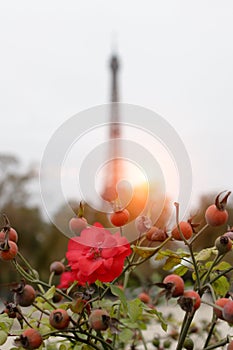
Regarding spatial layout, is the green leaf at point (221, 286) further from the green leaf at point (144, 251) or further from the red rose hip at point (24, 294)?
the red rose hip at point (24, 294)

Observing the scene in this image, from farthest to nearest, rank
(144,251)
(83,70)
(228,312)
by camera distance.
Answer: (83,70) → (144,251) → (228,312)

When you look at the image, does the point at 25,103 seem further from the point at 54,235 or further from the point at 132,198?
the point at 132,198

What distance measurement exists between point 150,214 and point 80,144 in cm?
10

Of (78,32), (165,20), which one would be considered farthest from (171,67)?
(78,32)

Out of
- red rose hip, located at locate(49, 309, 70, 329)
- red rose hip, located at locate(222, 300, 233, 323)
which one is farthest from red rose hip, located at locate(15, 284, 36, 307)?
red rose hip, located at locate(222, 300, 233, 323)

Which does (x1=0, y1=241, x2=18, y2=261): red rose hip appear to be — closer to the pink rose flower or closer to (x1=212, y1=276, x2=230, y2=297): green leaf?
the pink rose flower

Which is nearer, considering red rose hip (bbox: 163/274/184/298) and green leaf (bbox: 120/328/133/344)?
red rose hip (bbox: 163/274/184/298)

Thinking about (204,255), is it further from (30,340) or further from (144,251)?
(30,340)

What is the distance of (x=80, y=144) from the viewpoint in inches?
24.6

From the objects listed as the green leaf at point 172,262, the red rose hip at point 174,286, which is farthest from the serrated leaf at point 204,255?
the red rose hip at point 174,286

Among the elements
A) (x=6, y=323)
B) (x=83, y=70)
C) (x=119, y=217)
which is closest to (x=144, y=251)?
(x=119, y=217)

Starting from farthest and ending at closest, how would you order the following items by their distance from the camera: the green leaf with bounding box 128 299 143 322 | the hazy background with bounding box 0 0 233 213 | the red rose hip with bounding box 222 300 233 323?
the hazy background with bounding box 0 0 233 213 → the green leaf with bounding box 128 299 143 322 → the red rose hip with bounding box 222 300 233 323

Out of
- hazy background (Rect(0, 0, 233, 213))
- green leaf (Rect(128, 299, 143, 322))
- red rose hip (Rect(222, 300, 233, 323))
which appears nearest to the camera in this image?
red rose hip (Rect(222, 300, 233, 323))

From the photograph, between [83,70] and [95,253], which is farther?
[83,70]
